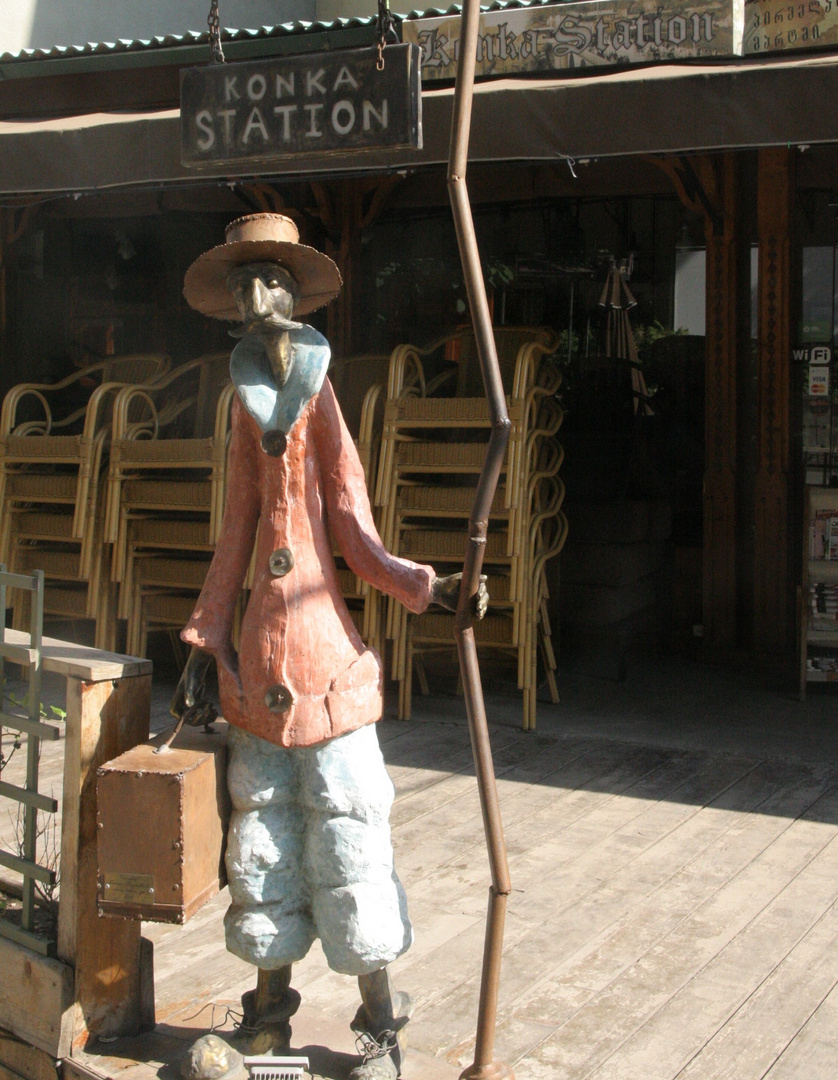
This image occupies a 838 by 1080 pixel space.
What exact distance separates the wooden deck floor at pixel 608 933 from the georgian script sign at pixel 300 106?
2.29 meters

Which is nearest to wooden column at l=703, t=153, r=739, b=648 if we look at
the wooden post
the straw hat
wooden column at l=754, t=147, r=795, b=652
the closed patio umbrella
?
the wooden post

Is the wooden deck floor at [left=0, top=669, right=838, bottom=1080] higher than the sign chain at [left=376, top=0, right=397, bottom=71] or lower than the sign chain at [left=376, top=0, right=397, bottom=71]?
lower

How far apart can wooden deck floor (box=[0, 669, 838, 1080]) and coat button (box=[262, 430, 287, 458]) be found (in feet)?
4.24

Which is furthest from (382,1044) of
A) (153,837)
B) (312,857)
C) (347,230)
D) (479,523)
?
(347,230)

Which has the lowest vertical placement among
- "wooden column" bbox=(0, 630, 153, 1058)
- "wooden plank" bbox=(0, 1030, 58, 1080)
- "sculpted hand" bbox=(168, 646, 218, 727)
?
"wooden plank" bbox=(0, 1030, 58, 1080)

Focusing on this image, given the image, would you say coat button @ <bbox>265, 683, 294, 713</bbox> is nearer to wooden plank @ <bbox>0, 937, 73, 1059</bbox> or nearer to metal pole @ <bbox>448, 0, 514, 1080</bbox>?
metal pole @ <bbox>448, 0, 514, 1080</bbox>

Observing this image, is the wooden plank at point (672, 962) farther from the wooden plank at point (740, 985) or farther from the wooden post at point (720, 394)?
the wooden post at point (720, 394)

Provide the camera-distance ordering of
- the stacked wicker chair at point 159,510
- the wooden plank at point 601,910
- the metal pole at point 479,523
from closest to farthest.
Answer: the metal pole at point 479,523, the wooden plank at point 601,910, the stacked wicker chair at point 159,510

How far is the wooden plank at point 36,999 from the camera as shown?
262 centimetres

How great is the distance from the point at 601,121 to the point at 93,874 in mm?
3244

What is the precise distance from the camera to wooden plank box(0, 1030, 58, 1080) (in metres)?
2.66

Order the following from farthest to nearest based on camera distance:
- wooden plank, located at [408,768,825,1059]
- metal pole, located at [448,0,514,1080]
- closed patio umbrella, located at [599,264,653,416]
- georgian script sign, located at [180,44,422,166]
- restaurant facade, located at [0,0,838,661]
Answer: closed patio umbrella, located at [599,264,653,416] < restaurant facade, located at [0,0,838,661] < georgian script sign, located at [180,44,422,166] < wooden plank, located at [408,768,825,1059] < metal pole, located at [448,0,514,1080]

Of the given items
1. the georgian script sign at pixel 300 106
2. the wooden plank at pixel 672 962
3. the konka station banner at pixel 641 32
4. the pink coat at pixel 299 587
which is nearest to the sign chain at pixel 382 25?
the georgian script sign at pixel 300 106

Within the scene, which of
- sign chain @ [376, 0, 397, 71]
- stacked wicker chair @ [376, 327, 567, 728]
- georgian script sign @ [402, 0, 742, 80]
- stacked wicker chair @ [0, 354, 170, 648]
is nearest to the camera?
sign chain @ [376, 0, 397, 71]
